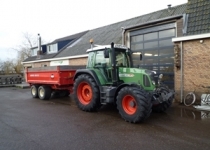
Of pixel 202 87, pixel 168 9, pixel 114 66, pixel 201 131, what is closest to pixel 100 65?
pixel 114 66

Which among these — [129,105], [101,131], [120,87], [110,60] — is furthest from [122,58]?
[101,131]

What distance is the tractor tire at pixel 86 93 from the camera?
7.29 m

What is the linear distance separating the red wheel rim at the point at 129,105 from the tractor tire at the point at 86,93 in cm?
133

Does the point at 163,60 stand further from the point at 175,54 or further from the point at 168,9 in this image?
the point at 168,9

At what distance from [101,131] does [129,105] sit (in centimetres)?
139

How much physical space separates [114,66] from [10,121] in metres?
4.07

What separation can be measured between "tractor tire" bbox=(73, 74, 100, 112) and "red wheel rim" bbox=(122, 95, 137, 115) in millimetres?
1331

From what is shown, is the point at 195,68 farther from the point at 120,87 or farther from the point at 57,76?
the point at 57,76

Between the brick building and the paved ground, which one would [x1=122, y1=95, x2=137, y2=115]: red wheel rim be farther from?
the brick building

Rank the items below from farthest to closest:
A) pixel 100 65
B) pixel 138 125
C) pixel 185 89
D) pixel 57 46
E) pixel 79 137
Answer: pixel 57 46 → pixel 185 89 → pixel 100 65 → pixel 138 125 → pixel 79 137

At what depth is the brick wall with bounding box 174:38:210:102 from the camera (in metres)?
8.52

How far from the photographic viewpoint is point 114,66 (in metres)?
6.94

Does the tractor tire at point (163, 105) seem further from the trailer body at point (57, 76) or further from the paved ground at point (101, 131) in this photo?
the trailer body at point (57, 76)

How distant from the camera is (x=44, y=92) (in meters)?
10.8
